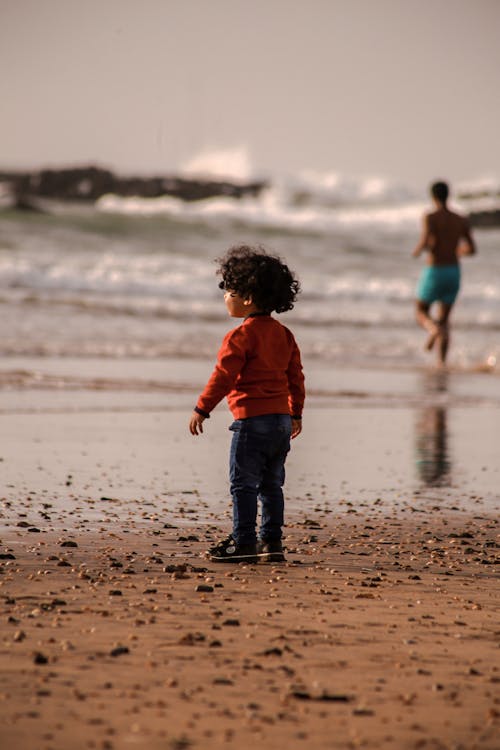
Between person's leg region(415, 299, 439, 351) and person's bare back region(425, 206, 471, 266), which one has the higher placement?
person's bare back region(425, 206, 471, 266)

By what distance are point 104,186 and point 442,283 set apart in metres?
30.0

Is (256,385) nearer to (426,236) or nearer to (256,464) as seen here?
(256,464)

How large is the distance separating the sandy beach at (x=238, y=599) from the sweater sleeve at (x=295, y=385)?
528 mm

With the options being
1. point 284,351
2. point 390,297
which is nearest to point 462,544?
point 284,351

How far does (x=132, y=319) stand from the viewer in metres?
18.5

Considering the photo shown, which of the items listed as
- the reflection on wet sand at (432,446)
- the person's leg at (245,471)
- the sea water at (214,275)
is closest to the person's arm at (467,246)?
the sea water at (214,275)

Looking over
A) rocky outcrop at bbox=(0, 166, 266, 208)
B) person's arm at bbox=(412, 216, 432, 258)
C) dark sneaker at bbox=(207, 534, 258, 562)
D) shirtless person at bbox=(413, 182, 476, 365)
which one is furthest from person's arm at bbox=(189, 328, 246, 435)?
rocky outcrop at bbox=(0, 166, 266, 208)

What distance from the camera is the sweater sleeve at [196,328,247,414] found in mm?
4629

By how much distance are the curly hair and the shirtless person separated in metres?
8.65

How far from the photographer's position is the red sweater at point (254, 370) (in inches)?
183

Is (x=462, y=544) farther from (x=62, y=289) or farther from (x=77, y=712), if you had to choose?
(x=62, y=289)

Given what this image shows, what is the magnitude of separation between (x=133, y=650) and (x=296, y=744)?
2.39 feet

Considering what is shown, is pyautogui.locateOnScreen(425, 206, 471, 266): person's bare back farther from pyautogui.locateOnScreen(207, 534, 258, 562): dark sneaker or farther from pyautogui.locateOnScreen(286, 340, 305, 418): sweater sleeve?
pyautogui.locateOnScreen(207, 534, 258, 562): dark sneaker

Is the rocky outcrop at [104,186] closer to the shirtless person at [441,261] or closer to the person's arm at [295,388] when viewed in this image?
the shirtless person at [441,261]
